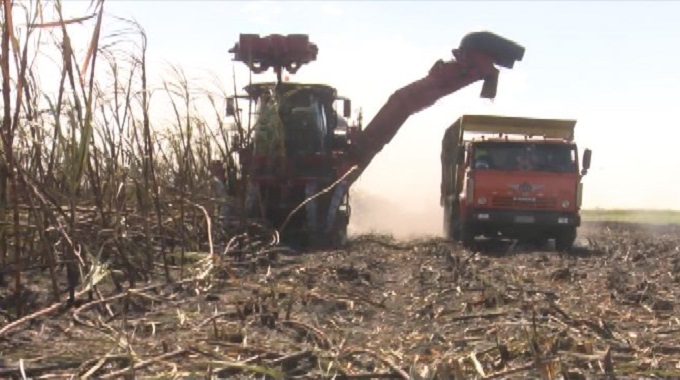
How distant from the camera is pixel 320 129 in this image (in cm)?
1463

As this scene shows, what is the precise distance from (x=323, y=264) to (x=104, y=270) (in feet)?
12.8

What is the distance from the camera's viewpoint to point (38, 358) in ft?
14.1

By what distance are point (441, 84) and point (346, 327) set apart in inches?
414

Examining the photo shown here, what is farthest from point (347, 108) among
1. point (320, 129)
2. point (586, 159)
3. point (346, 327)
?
point (346, 327)

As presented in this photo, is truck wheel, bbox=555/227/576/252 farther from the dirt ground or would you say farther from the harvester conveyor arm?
the dirt ground

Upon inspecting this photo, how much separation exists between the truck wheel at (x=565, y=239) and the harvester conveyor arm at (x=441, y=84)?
274cm

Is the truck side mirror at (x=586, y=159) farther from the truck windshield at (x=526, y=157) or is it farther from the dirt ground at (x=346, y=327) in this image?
the dirt ground at (x=346, y=327)

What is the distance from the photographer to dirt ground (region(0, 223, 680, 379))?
4184 mm

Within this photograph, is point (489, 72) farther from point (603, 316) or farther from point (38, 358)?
point (38, 358)

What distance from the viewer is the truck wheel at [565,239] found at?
1658 cm

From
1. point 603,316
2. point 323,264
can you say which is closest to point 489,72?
point 323,264

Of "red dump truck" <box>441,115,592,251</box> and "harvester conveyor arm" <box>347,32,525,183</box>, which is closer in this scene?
"harvester conveyor arm" <box>347,32,525,183</box>

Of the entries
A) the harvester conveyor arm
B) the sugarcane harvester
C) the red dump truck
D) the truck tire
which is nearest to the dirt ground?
the sugarcane harvester

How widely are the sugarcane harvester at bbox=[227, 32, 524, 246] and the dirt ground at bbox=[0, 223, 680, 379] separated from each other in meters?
4.54
